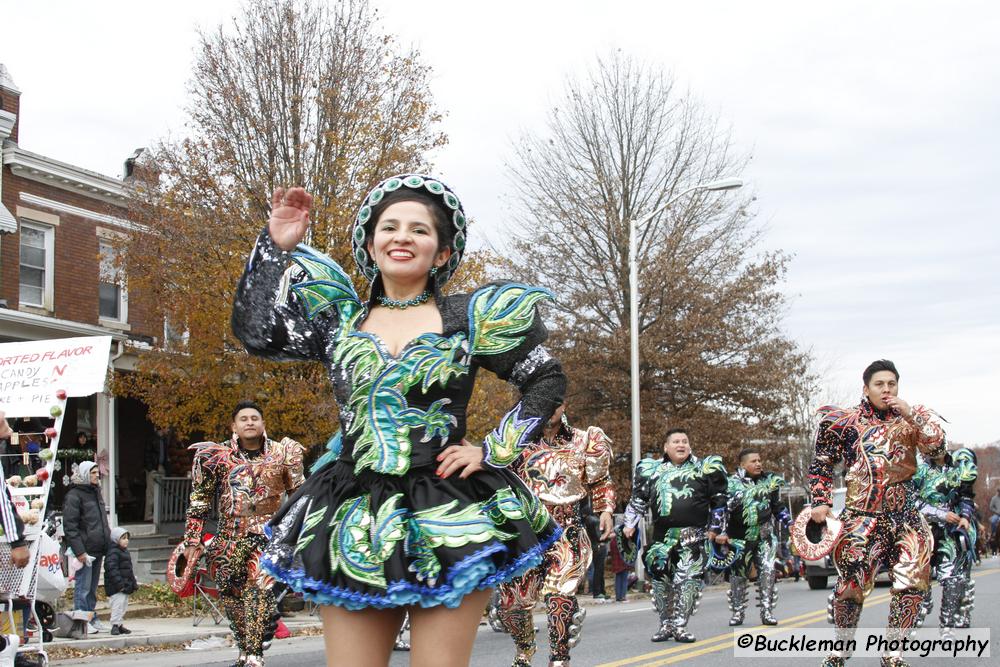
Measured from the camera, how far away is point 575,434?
9297mm

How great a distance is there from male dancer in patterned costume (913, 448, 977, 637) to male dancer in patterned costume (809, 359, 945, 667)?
2.53 m

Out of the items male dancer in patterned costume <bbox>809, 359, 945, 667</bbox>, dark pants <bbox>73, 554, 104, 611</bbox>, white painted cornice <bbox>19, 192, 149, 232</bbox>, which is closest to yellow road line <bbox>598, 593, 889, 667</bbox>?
male dancer in patterned costume <bbox>809, 359, 945, 667</bbox>

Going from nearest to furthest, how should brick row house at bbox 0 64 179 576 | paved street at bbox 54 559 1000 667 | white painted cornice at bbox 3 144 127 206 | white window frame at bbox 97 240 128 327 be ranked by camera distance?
paved street at bbox 54 559 1000 667 → brick row house at bbox 0 64 179 576 → white painted cornice at bbox 3 144 127 206 → white window frame at bbox 97 240 128 327

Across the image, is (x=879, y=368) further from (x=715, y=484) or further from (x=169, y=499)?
(x=169, y=499)

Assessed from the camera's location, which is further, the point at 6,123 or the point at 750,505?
the point at 6,123

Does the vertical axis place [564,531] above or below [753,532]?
above

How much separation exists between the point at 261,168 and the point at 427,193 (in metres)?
→ 14.2

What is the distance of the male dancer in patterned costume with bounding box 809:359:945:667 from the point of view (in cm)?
733

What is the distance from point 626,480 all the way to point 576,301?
4722 millimetres

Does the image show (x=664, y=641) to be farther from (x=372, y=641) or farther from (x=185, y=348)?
(x=185, y=348)

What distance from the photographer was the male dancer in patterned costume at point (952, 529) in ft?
33.5

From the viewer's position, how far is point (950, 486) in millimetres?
10812

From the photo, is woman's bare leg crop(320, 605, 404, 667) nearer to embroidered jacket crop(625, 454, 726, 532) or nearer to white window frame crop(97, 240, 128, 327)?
embroidered jacket crop(625, 454, 726, 532)

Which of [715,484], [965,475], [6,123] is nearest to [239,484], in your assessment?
[715,484]
